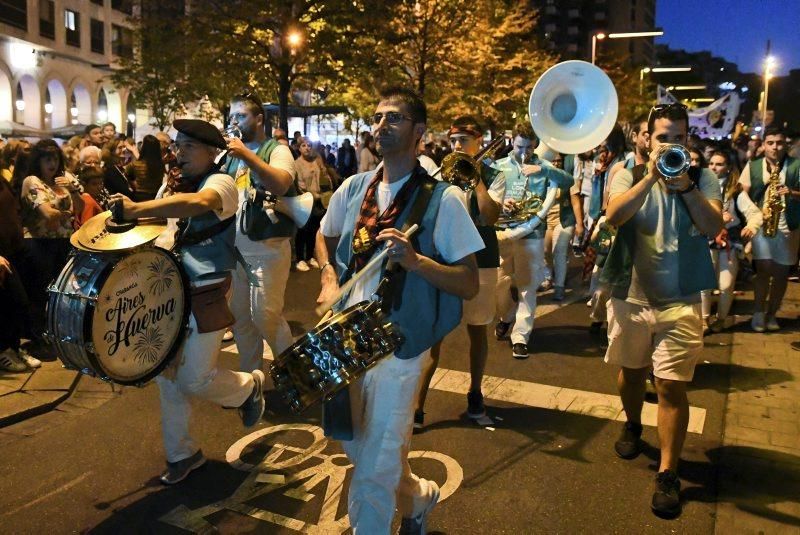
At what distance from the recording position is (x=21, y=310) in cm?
637

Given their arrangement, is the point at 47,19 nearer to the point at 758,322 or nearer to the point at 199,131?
the point at 758,322

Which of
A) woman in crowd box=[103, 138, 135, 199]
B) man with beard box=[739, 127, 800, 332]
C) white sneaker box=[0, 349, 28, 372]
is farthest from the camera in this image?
woman in crowd box=[103, 138, 135, 199]

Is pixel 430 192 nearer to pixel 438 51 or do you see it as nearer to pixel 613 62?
pixel 438 51

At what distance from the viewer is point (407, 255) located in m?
2.76

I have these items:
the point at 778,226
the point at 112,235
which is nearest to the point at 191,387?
the point at 112,235

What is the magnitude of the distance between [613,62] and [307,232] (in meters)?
38.8

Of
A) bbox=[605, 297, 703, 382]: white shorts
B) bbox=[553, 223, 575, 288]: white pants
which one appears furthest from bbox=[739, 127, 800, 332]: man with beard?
bbox=[605, 297, 703, 382]: white shorts

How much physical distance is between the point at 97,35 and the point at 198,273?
4354 centimetres

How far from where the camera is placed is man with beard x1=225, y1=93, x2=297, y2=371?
5.14m

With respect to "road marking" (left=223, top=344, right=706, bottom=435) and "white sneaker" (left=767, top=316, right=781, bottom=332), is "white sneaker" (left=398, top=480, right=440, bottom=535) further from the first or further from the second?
"white sneaker" (left=767, top=316, right=781, bottom=332)

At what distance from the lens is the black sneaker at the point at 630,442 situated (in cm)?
452

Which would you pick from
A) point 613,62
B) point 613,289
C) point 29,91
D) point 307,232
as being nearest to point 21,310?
point 613,289

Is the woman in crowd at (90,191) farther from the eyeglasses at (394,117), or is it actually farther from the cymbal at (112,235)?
the eyeglasses at (394,117)

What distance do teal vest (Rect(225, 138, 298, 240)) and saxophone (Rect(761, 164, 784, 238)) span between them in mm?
5085
